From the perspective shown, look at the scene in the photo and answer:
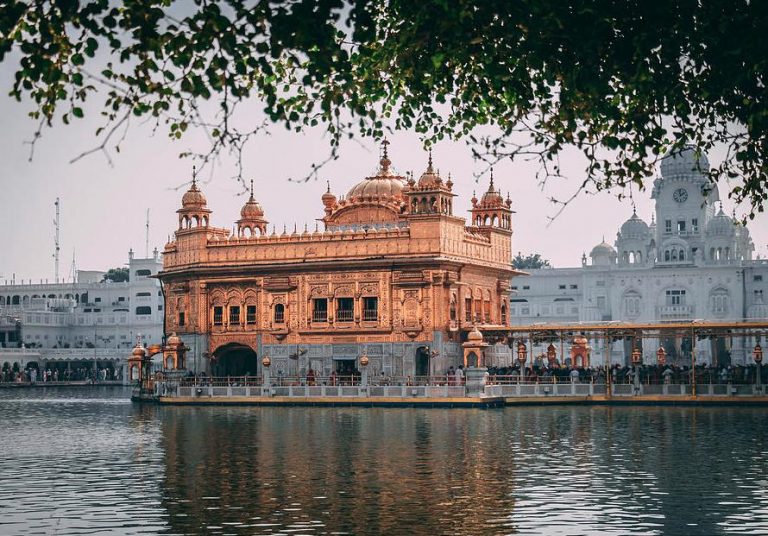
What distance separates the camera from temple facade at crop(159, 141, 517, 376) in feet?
186

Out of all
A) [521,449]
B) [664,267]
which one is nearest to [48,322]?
[664,267]

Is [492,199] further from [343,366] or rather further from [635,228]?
[635,228]

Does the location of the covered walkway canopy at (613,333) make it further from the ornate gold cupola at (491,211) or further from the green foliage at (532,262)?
the green foliage at (532,262)

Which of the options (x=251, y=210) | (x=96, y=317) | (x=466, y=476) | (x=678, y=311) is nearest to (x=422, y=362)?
(x=251, y=210)

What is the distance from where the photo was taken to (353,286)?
58219 mm

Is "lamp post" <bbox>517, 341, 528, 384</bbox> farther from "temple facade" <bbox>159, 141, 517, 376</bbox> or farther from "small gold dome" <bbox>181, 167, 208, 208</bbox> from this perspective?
"small gold dome" <bbox>181, 167, 208, 208</bbox>

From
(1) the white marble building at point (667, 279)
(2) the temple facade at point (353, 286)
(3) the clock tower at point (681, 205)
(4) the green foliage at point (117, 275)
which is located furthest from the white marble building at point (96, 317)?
(2) the temple facade at point (353, 286)

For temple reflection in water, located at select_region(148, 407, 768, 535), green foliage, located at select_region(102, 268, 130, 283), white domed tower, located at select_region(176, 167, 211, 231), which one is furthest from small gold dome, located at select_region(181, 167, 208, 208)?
green foliage, located at select_region(102, 268, 130, 283)

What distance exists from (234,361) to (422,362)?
35.6ft

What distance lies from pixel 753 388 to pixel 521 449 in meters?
21.0

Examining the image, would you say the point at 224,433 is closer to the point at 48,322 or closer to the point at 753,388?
the point at 753,388

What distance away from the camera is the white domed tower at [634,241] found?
10881 centimetres

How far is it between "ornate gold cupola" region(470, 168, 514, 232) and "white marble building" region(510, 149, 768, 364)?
118 feet

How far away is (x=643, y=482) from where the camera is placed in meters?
23.7
